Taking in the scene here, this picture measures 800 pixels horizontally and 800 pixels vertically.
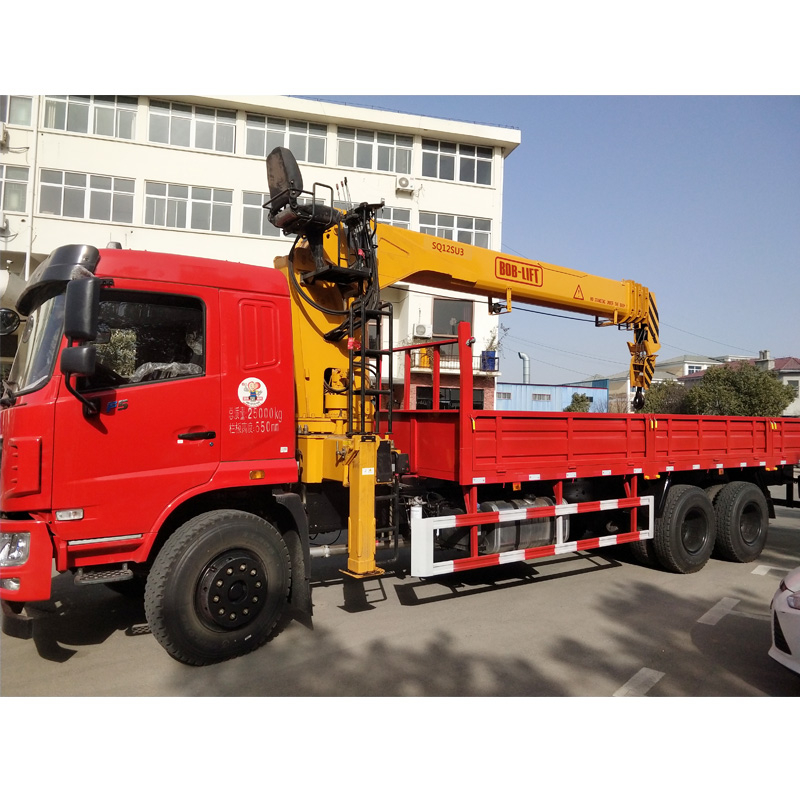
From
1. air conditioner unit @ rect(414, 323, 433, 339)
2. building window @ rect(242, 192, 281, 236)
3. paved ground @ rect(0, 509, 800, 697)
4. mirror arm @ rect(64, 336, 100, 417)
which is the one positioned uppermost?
building window @ rect(242, 192, 281, 236)

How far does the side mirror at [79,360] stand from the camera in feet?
11.3

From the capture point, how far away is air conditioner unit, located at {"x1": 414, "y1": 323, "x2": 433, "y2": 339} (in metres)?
22.1

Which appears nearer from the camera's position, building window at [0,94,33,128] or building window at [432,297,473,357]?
building window at [0,94,33,128]

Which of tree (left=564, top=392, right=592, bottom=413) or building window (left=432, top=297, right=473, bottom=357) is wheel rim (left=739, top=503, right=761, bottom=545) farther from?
tree (left=564, top=392, right=592, bottom=413)

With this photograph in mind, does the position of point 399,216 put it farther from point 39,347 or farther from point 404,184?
point 39,347

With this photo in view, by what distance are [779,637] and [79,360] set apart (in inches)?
180

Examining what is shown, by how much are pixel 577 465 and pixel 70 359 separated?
4.48m

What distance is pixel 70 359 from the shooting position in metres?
3.45

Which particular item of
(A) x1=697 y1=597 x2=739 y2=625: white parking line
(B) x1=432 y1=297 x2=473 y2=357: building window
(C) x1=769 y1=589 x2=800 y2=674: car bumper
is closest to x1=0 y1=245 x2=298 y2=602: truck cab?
(C) x1=769 y1=589 x2=800 y2=674: car bumper

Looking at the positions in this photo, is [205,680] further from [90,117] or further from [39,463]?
[90,117]

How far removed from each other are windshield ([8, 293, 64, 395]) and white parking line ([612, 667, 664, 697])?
4.06 m

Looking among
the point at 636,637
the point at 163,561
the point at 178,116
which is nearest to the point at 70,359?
the point at 163,561

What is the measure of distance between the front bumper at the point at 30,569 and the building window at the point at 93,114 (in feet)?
64.1

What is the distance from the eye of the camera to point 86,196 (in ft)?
61.6
